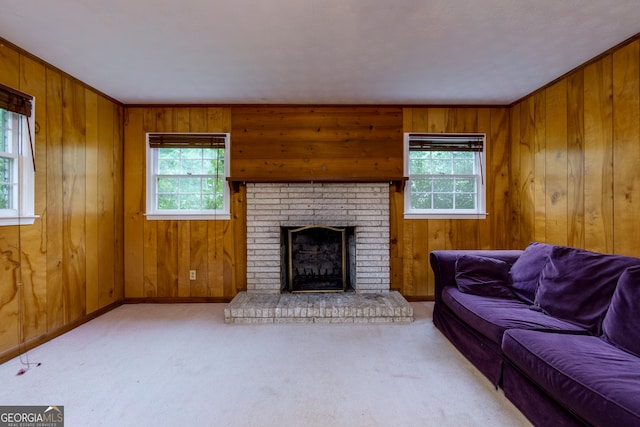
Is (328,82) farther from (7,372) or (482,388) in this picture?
(7,372)

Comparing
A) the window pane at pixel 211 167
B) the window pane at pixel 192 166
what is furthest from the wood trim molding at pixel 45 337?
the window pane at pixel 211 167

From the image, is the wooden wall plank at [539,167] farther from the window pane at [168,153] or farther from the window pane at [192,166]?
the window pane at [168,153]

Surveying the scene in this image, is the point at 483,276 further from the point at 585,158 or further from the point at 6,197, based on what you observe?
the point at 6,197

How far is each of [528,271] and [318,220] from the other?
85.4 inches

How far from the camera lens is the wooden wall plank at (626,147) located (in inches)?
85.6

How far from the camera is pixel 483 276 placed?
2.48 meters

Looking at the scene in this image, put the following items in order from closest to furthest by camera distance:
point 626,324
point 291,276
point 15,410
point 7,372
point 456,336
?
1. point 626,324
2. point 15,410
3. point 7,372
4. point 456,336
5. point 291,276

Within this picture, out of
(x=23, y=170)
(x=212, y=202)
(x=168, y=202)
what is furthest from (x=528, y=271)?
(x=23, y=170)

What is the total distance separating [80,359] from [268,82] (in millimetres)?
2911

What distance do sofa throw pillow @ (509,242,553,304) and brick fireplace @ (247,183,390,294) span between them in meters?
1.42

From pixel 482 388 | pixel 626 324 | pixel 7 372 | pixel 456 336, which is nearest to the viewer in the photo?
pixel 626 324

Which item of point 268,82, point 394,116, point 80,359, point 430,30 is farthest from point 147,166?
point 430,30

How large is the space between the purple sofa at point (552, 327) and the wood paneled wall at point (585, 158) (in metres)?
0.61

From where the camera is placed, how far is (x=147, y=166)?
3.58 metres
